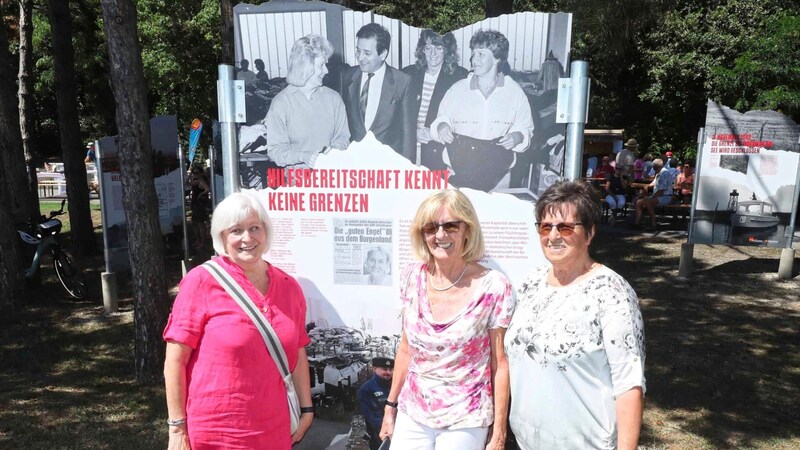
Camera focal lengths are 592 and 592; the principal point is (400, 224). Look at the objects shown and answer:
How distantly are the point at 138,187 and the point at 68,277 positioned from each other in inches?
159

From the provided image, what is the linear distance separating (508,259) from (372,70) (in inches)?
46.3

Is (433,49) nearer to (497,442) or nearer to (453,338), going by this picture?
(453,338)

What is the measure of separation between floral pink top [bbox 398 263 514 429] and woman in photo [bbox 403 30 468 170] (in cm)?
85

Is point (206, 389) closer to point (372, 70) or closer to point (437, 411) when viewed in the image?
point (437, 411)

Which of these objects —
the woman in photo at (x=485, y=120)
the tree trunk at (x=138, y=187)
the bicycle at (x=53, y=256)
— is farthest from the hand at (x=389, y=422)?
the bicycle at (x=53, y=256)

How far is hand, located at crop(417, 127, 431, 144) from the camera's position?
117 inches

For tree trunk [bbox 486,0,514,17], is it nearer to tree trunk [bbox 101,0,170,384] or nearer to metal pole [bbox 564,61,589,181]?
tree trunk [bbox 101,0,170,384]

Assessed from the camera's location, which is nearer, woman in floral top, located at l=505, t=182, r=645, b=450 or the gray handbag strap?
woman in floral top, located at l=505, t=182, r=645, b=450

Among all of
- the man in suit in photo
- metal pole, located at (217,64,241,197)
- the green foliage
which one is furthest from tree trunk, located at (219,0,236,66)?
the green foliage

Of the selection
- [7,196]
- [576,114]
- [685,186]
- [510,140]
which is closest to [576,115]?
[576,114]

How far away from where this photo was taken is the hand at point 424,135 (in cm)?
298

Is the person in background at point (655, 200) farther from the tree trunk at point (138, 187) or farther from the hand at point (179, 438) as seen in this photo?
the hand at point (179, 438)

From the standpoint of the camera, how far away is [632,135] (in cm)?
2491

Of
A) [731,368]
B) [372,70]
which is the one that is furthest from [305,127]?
[731,368]
